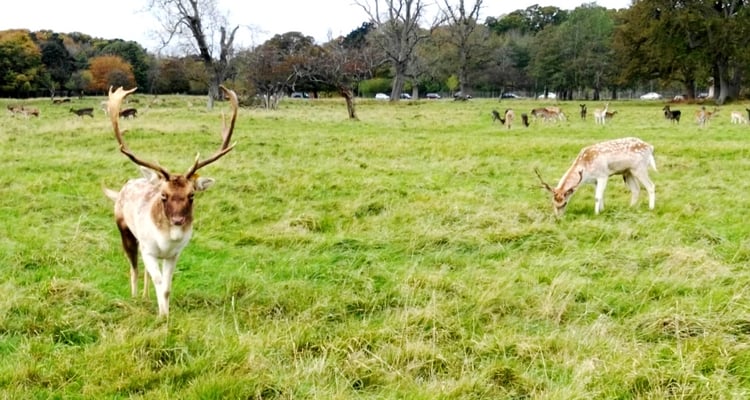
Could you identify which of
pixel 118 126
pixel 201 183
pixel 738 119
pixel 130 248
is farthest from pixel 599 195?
pixel 738 119

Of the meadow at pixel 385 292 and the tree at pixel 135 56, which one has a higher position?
the tree at pixel 135 56

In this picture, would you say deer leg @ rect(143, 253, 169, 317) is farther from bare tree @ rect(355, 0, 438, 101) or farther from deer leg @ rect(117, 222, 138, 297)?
bare tree @ rect(355, 0, 438, 101)

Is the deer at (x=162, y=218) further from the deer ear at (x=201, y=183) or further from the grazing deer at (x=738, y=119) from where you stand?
the grazing deer at (x=738, y=119)

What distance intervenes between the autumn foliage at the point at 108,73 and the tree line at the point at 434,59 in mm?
133

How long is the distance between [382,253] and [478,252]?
3.27 feet

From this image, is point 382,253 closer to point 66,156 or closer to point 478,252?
point 478,252

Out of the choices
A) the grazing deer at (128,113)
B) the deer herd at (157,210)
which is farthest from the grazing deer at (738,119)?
the grazing deer at (128,113)

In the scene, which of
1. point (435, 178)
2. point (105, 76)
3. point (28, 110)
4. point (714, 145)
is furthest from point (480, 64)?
point (435, 178)

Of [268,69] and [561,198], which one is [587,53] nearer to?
[268,69]

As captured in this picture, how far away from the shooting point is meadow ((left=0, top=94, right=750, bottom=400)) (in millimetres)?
3580

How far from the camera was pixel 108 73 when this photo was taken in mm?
58219

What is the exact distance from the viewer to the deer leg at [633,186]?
Result: 29.1ft

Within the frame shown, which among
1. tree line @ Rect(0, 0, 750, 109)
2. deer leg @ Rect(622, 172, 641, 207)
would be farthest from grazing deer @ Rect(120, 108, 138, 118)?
deer leg @ Rect(622, 172, 641, 207)

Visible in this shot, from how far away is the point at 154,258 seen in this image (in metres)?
4.72
